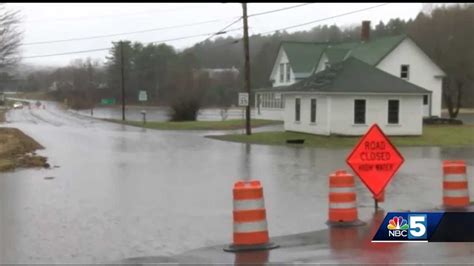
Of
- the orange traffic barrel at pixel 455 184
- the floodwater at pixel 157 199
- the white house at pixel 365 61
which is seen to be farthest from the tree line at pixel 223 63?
the orange traffic barrel at pixel 455 184

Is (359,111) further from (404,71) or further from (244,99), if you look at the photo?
(404,71)

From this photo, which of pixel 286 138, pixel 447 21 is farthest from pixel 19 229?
pixel 447 21

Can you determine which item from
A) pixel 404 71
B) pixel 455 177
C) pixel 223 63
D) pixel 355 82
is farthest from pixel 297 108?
pixel 223 63

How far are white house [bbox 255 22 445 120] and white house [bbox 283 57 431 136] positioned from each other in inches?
291

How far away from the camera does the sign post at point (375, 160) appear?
10.2 metres

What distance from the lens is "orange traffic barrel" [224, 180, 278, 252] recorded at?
307 inches

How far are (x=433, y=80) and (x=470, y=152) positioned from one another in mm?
24860

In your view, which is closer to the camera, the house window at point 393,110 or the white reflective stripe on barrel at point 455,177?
the white reflective stripe on barrel at point 455,177

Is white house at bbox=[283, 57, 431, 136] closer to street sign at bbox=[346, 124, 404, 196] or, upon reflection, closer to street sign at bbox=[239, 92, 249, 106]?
street sign at bbox=[239, 92, 249, 106]

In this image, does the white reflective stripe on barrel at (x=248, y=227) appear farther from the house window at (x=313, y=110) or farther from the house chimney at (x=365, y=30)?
the house chimney at (x=365, y=30)

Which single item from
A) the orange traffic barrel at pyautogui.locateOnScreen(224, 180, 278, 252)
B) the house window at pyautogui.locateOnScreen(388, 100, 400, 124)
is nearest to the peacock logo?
the orange traffic barrel at pyautogui.locateOnScreen(224, 180, 278, 252)

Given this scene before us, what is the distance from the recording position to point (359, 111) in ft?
106

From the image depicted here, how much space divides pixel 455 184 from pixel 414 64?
128 ft

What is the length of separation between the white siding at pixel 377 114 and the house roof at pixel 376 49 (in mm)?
13467
